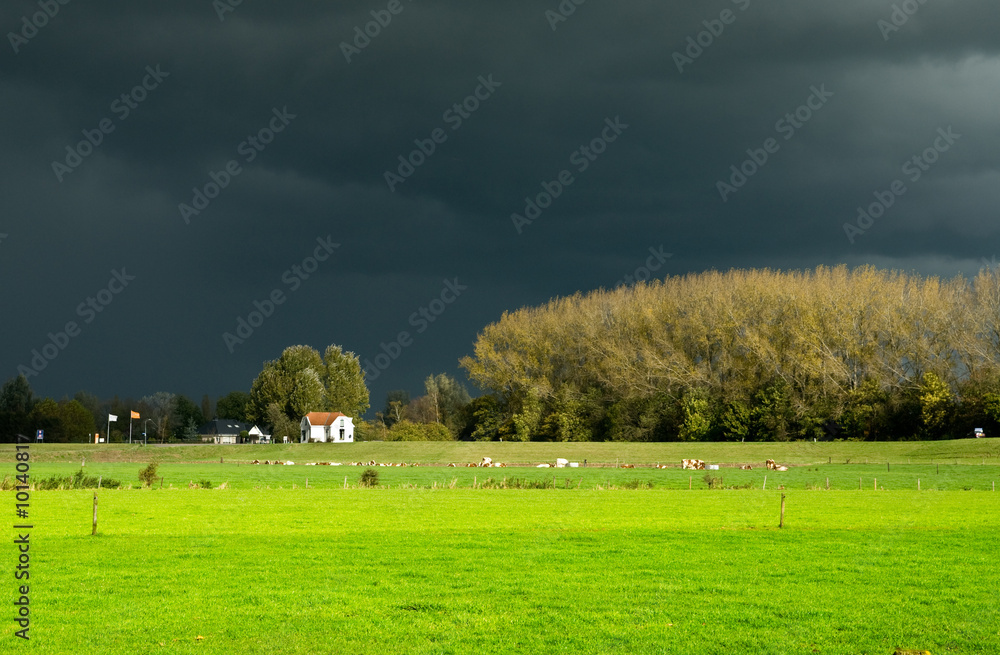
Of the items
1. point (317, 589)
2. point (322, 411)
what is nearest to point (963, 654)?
point (317, 589)

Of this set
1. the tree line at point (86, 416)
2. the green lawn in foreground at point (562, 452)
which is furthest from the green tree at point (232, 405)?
the green lawn in foreground at point (562, 452)

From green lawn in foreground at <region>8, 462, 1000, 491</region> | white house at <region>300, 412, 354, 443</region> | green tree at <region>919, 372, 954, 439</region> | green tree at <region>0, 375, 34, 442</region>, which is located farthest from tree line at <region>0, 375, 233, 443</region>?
green tree at <region>919, 372, 954, 439</region>

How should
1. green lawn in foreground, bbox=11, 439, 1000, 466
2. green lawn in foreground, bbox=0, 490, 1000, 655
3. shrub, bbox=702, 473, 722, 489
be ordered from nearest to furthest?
green lawn in foreground, bbox=0, 490, 1000, 655
shrub, bbox=702, 473, 722, 489
green lawn in foreground, bbox=11, 439, 1000, 466

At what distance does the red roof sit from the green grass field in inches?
3618

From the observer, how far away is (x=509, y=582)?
17.3 m

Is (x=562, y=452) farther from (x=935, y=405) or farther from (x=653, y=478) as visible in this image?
(x=935, y=405)

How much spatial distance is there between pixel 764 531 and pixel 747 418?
69.7 meters

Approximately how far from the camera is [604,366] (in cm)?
10894

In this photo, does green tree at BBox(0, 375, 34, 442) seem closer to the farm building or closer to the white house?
the farm building

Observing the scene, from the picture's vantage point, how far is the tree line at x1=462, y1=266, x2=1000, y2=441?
88.2 meters

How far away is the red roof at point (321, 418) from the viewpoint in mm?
130000

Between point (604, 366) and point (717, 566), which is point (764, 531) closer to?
point (717, 566)

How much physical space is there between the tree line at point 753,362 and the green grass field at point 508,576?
178 ft

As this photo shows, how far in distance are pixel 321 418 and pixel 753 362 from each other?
66.6 meters
